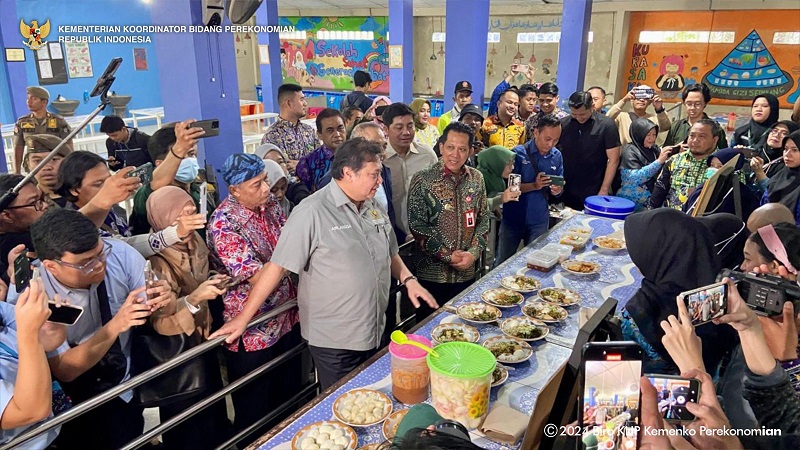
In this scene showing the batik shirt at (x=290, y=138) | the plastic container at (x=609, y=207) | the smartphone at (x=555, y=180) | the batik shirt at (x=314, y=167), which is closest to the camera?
the batik shirt at (x=314, y=167)

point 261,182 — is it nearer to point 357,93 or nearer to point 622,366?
point 622,366

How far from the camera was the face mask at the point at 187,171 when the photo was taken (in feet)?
10.3

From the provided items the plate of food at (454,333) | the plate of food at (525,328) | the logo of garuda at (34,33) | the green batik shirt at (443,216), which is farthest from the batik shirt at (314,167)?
the logo of garuda at (34,33)

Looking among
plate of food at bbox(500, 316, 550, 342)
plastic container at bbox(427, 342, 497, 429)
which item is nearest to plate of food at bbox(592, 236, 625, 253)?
plate of food at bbox(500, 316, 550, 342)

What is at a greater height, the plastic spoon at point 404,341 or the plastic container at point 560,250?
the plastic spoon at point 404,341

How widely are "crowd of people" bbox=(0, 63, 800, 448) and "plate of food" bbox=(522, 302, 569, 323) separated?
1.61 ft

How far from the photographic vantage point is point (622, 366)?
4.27 ft

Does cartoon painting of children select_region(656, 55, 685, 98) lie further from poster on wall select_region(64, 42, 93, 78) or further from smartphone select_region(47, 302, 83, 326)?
poster on wall select_region(64, 42, 93, 78)

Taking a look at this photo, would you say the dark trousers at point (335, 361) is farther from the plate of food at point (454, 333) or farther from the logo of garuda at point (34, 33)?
the logo of garuda at point (34, 33)

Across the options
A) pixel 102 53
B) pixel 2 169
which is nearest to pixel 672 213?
pixel 2 169

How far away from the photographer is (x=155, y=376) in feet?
6.34

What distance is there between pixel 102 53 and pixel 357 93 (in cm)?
838

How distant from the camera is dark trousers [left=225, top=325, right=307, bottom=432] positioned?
2475 millimetres

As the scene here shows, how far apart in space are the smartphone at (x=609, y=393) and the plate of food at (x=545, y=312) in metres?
1.17
